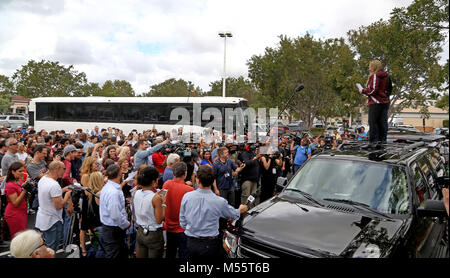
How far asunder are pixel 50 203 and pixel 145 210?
1.60 meters

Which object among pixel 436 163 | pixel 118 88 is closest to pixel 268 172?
pixel 436 163

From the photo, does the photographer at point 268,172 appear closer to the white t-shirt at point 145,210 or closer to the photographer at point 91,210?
the photographer at point 91,210

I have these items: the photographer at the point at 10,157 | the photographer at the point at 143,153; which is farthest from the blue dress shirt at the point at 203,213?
the photographer at the point at 10,157

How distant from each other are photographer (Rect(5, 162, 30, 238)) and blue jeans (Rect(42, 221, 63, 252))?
810 millimetres

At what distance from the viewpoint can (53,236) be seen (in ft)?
14.7

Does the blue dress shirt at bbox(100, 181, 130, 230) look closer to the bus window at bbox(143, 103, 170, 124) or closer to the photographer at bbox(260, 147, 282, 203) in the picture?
the photographer at bbox(260, 147, 282, 203)

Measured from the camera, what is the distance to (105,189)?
395 cm

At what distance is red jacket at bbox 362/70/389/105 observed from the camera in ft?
18.4

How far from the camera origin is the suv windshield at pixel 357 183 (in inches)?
146

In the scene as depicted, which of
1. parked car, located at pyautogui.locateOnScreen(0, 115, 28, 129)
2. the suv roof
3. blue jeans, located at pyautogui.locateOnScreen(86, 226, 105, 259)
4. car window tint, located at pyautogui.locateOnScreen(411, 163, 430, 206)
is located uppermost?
parked car, located at pyautogui.locateOnScreen(0, 115, 28, 129)

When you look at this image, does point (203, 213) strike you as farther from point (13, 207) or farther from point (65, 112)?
point (65, 112)

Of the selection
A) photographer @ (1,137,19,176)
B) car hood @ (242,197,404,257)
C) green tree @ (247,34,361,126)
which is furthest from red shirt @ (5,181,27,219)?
green tree @ (247,34,361,126)

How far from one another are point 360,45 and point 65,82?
53448 millimetres

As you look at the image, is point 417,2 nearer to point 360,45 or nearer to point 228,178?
point 360,45
